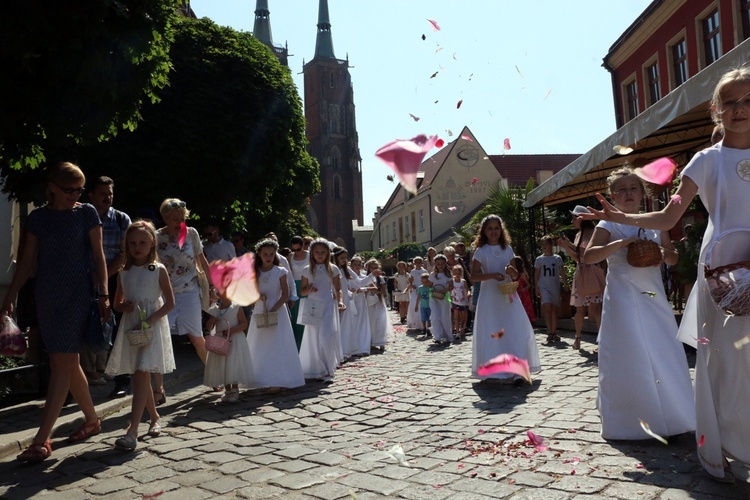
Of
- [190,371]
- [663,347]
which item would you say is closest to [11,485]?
[663,347]

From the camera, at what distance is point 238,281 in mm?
7984

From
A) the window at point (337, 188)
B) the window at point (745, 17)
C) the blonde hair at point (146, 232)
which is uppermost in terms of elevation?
the window at point (337, 188)

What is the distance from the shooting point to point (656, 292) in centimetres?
477

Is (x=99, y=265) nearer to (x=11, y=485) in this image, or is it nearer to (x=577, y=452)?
(x=11, y=485)

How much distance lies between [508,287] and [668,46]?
18.3 metres

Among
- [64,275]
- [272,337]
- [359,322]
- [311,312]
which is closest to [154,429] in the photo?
[64,275]

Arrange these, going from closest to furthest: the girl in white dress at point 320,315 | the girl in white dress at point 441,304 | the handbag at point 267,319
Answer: the handbag at point 267,319
the girl in white dress at point 320,315
the girl in white dress at point 441,304

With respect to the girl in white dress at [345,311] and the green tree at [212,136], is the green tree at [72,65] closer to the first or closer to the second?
the girl in white dress at [345,311]

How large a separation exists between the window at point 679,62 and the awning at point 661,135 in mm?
7636

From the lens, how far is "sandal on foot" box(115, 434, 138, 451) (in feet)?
15.5

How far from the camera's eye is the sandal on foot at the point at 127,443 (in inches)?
186

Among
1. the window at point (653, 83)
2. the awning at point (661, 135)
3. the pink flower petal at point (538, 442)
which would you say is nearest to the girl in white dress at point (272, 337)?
the pink flower petal at point (538, 442)

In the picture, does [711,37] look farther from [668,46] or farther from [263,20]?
[263,20]

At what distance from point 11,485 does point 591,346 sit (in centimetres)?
850
